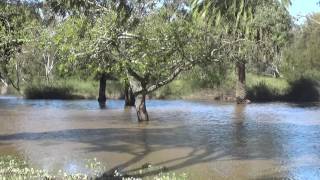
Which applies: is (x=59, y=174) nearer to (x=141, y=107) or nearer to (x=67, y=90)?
(x=141, y=107)

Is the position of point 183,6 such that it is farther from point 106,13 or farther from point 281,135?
point 106,13

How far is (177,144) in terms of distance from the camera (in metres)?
19.1

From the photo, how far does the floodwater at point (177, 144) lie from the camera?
47.6ft

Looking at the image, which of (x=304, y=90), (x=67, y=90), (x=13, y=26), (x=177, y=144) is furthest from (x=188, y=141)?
(x=304, y=90)

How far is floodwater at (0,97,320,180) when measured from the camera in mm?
14520

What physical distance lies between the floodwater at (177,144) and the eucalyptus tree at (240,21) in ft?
11.5

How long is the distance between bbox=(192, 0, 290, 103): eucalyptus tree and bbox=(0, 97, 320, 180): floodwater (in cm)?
352

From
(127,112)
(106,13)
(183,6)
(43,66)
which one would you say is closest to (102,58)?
(106,13)

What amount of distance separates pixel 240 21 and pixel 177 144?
28.8 ft

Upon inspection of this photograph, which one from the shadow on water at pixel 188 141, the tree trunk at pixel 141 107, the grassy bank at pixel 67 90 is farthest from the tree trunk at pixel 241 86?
the shadow on water at pixel 188 141

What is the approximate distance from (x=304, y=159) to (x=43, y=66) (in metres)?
43.5

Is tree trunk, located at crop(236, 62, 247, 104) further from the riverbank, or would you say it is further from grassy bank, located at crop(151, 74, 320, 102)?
the riverbank

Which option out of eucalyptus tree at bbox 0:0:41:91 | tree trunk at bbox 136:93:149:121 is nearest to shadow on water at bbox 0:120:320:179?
tree trunk at bbox 136:93:149:121

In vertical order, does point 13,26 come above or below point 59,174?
above
